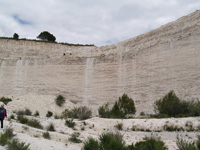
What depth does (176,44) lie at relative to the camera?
59.8 ft

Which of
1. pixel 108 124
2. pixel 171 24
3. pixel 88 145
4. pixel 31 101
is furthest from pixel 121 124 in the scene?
pixel 31 101

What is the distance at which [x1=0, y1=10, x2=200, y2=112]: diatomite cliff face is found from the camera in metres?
17.1

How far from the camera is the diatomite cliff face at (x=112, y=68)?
674 inches

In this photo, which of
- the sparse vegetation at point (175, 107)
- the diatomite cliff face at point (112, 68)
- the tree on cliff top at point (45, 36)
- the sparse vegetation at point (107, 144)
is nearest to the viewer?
the sparse vegetation at point (107, 144)

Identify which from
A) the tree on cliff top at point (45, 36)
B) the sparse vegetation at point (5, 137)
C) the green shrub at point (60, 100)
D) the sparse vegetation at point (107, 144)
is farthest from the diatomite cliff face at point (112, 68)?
the tree on cliff top at point (45, 36)

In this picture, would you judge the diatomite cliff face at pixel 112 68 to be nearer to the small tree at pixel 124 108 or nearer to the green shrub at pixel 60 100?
the green shrub at pixel 60 100

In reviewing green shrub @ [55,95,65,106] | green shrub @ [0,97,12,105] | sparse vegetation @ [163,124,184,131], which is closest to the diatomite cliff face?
green shrub @ [55,95,65,106]

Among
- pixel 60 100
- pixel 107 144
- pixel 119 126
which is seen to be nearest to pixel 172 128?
pixel 119 126

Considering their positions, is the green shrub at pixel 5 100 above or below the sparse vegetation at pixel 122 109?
above

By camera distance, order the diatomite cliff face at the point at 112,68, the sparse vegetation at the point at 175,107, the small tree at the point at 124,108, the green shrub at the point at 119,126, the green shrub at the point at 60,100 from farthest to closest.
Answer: the green shrub at the point at 60,100 < the diatomite cliff face at the point at 112,68 < the small tree at the point at 124,108 < the sparse vegetation at the point at 175,107 < the green shrub at the point at 119,126

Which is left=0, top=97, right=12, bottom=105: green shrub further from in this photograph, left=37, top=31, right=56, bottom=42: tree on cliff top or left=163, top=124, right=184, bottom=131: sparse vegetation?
left=37, top=31, right=56, bottom=42: tree on cliff top

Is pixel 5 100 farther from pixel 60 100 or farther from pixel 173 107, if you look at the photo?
pixel 173 107

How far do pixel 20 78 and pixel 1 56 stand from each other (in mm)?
4216

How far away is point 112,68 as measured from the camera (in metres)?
22.7
